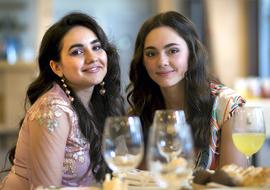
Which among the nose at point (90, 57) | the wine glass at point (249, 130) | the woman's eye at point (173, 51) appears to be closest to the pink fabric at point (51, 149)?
the nose at point (90, 57)

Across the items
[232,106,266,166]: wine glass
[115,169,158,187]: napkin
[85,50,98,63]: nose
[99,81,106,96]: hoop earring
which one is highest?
[85,50,98,63]: nose

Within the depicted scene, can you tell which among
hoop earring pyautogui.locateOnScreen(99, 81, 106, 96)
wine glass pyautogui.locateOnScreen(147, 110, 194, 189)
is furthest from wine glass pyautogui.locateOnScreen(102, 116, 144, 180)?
hoop earring pyautogui.locateOnScreen(99, 81, 106, 96)

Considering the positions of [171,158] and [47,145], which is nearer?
[171,158]

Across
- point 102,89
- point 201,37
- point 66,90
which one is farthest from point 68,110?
point 201,37

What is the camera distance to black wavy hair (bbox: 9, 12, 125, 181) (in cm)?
207

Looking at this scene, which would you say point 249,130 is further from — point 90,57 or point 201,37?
point 201,37

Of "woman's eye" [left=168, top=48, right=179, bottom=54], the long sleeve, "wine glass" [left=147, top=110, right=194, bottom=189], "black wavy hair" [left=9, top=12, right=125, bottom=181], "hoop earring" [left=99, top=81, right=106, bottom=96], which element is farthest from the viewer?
"hoop earring" [left=99, top=81, right=106, bottom=96]

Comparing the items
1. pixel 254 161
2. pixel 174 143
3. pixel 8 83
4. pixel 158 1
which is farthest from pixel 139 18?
pixel 174 143

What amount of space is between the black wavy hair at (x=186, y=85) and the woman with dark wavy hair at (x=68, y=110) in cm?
11

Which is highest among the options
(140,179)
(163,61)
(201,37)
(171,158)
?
(201,37)

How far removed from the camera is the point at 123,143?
1336 millimetres

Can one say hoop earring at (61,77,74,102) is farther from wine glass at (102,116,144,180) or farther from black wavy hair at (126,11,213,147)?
wine glass at (102,116,144,180)

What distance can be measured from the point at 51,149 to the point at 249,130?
688 mm

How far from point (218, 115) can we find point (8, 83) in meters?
5.08
